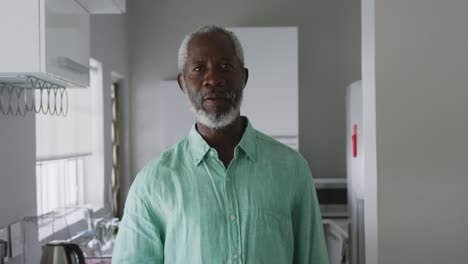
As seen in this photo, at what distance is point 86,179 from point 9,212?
5.49 ft

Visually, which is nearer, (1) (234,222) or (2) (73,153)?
(1) (234,222)

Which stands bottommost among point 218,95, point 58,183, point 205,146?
point 58,183

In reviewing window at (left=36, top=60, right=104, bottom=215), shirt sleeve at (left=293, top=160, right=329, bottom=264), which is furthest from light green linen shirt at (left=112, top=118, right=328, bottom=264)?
window at (left=36, top=60, right=104, bottom=215)

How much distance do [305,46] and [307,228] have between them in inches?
146

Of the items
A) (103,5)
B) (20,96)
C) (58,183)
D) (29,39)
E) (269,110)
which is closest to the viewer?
(29,39)

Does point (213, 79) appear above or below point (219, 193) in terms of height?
above

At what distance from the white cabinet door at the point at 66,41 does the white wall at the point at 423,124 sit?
48.1 inches

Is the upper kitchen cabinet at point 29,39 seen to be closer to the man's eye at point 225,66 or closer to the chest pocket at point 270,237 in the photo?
the man's eye at point 225,66

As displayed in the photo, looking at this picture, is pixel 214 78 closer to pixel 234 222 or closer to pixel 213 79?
pixel 213 79

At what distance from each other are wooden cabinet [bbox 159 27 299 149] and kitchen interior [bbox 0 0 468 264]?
1 centimetres

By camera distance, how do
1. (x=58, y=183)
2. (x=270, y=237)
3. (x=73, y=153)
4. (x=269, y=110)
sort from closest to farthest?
(x=270, y=237)
(x=58, y=183)
(x=73, y=153)
(x=269, y=110)

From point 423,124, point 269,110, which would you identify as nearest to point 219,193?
point 423,124

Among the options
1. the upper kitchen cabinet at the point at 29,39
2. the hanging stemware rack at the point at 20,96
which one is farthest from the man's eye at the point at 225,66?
the hanging stemware rack at the point at 20,96

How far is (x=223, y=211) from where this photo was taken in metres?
1.22
